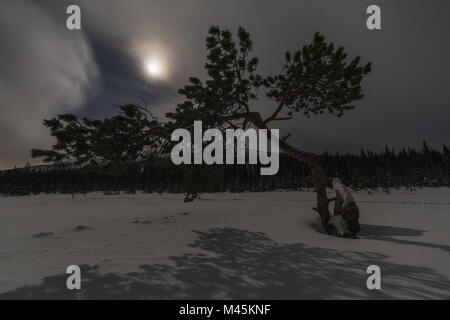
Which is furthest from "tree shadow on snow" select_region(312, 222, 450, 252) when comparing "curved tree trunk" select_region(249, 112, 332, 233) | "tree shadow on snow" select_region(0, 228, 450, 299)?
"tree shadow on snow" select_region(0, 228, 450, 299)

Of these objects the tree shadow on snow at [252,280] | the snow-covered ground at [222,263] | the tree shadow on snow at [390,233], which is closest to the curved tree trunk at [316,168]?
the tree shadow on snow at [390,233]

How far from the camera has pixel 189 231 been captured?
7312 millimetres

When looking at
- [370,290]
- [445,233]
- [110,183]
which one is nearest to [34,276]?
[370,290]

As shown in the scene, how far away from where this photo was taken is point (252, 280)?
358 centimetres

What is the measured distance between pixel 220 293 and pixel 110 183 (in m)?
84.7

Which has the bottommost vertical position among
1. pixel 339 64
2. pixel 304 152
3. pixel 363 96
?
pixel 304 152

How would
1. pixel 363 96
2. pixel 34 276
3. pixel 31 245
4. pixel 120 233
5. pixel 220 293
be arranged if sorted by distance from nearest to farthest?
pixel 220 293
pixel 34 276
pixel 31 245
pixel 120 233
pixel 363 96

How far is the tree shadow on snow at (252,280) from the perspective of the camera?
309 cm

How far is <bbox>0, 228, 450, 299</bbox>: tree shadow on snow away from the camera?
3094mm

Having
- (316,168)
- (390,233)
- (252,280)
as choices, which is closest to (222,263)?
(252,280)

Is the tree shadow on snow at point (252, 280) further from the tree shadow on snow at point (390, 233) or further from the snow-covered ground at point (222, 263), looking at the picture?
the tree shadow on snow at point (390, 233)

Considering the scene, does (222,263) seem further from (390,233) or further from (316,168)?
(390,233)
